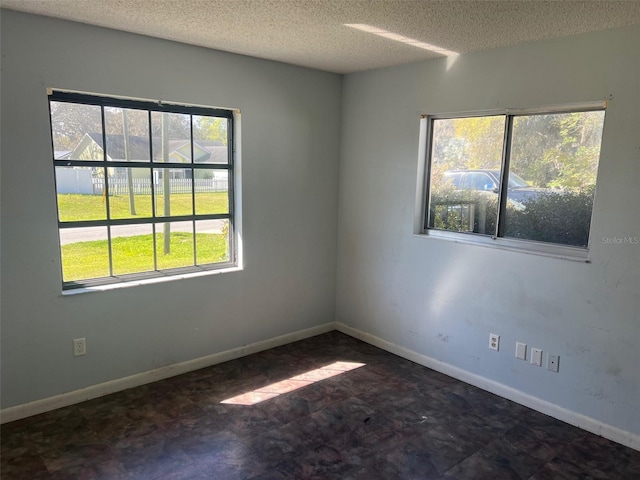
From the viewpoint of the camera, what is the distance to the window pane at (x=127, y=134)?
2891 mm

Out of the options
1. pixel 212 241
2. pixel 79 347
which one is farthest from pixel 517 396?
pixel 79 347

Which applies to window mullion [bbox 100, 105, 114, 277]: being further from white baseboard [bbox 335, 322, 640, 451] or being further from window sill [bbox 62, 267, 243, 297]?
white baseboard [bbox 335, 322, 640, 451]

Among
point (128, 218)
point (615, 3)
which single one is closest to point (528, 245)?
point (615, 3)

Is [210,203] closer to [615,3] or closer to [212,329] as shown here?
[212,329]

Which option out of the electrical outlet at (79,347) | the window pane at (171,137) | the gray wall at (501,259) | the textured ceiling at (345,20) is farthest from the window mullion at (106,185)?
the gray wall at (501,259)

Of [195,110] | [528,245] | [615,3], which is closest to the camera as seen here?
[615,3]

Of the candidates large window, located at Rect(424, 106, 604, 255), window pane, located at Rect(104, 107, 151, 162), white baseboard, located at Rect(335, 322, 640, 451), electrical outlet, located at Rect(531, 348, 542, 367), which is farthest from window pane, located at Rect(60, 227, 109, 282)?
electrical outlet, located at Rect(531, 348, 542, 367)

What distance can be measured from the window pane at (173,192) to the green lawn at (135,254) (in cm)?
18

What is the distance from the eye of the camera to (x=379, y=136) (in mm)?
3719

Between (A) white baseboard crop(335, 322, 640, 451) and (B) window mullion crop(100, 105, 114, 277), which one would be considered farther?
(B) window mullion crop(100, 105, 114, 277)

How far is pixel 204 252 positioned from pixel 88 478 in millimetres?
1704

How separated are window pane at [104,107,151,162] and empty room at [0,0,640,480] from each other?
0.05 ft

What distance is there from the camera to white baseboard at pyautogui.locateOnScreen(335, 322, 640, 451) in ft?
8.39

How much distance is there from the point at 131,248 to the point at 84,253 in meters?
0.31
